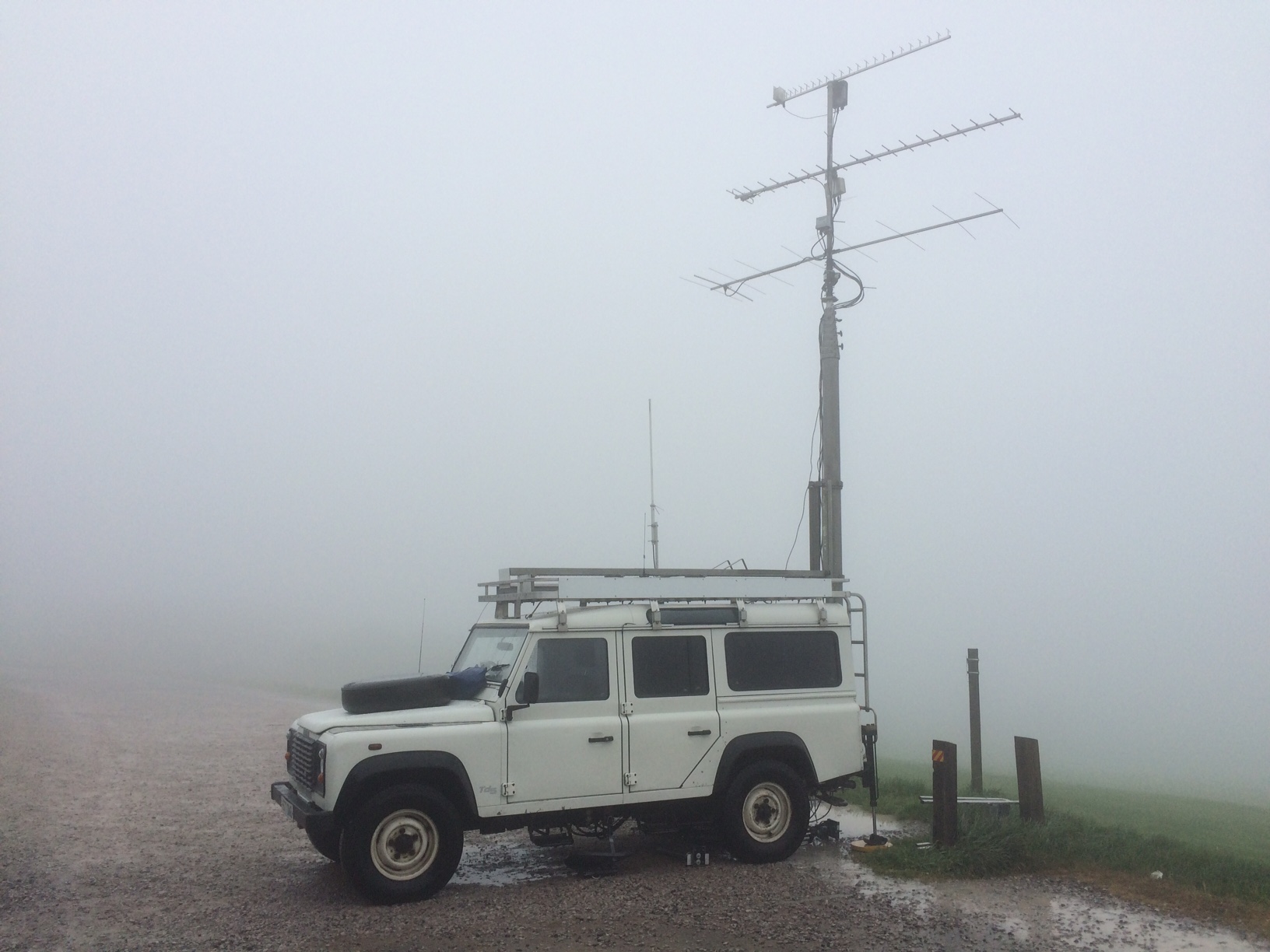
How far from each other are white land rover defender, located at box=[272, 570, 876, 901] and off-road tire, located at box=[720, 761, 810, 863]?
0.7 inches

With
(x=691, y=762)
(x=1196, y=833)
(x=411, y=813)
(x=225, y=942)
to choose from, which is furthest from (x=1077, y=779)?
(x=225, y=942)

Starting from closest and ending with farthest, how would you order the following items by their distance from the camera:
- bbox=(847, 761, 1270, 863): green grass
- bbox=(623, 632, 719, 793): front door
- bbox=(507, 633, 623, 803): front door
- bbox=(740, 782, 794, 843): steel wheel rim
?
bbox=(507, 633, 623, 803): front door
bbox=(623, 632, 719, 793): front door
bbox=(740, 782, 794, 843): steel wheel rim
bbox=(847, 761, 1270, 863): green grass

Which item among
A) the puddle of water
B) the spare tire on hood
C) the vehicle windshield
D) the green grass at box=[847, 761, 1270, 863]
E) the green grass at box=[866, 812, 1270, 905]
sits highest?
the vehicle windshield

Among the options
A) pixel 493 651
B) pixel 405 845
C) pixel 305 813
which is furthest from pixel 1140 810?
pixel 305 813

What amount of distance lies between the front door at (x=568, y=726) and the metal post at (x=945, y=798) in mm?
3260

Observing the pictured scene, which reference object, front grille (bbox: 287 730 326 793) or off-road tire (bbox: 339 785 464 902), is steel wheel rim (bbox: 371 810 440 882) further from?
front grille (bbox: 287 730 326 793)

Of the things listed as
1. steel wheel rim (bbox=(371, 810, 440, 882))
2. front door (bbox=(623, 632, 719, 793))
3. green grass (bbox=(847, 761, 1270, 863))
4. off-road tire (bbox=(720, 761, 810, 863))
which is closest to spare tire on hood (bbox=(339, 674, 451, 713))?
steel wheel rim (bbox=(371, 810, 440, 882))

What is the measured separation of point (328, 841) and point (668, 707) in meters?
3.27

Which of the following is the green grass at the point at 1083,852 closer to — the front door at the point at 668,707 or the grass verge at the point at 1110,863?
the grass verge at the point at 1110,863

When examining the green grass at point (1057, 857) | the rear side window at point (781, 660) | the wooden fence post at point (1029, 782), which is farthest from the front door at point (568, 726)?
the wooden fence post at point (1029, 782)

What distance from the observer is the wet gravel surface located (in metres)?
7.36

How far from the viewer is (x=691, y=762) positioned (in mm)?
9703

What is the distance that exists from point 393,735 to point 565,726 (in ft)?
5.14

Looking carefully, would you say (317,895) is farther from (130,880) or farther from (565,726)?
(565,726)
